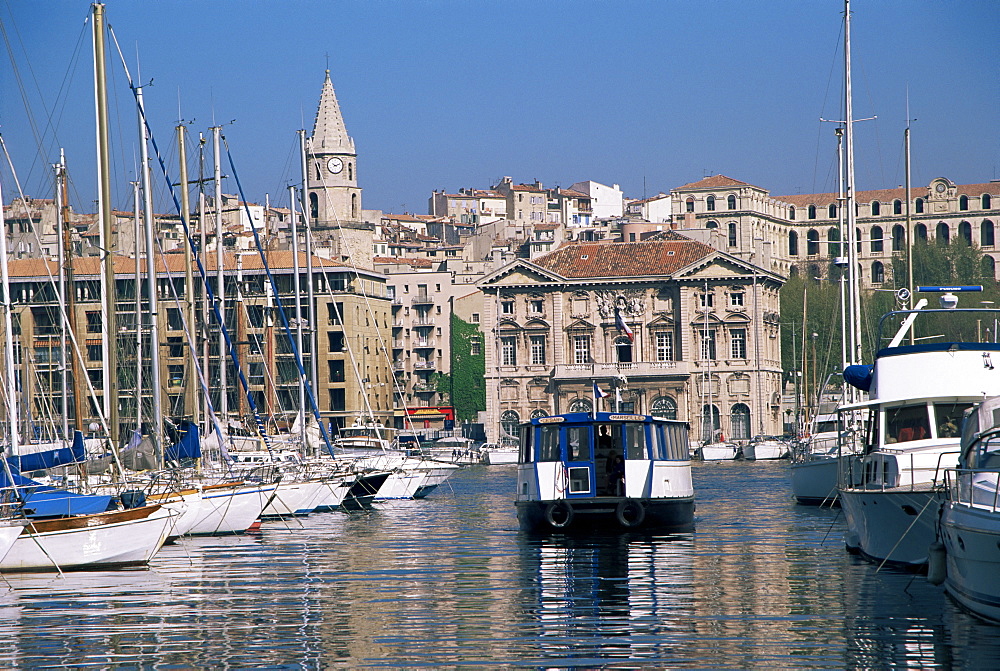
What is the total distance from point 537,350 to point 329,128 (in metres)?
34.9

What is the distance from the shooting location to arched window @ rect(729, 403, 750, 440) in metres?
114

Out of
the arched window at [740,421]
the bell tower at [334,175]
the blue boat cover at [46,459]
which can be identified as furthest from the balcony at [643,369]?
the blue boat cover at [46,459]

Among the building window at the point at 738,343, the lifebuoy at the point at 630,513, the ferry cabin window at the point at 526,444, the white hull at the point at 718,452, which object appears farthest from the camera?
the building window at the point at 738,343

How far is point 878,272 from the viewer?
17650 cm

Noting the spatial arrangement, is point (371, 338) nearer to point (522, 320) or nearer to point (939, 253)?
point (522, 320)

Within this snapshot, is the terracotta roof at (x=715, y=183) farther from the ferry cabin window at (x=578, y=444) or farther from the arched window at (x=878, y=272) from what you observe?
the ferry cabin window at (x=578, y=444)

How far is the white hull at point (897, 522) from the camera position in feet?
73.5

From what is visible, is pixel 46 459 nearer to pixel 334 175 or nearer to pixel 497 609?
pixel 497 609

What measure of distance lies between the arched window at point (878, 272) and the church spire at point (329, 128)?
66.5 meters

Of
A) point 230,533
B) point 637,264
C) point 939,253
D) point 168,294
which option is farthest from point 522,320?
point 230,533

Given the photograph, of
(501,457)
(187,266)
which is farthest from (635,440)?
(501,457)

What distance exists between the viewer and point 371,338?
12044 centimetres

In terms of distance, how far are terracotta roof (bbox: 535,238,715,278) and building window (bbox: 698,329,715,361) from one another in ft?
17.2

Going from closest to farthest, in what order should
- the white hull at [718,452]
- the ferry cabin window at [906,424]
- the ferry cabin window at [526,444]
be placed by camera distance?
the ferry cabin window at [906,424]
the ferry cabin window at [526,444]
the white hull at [718,452]
